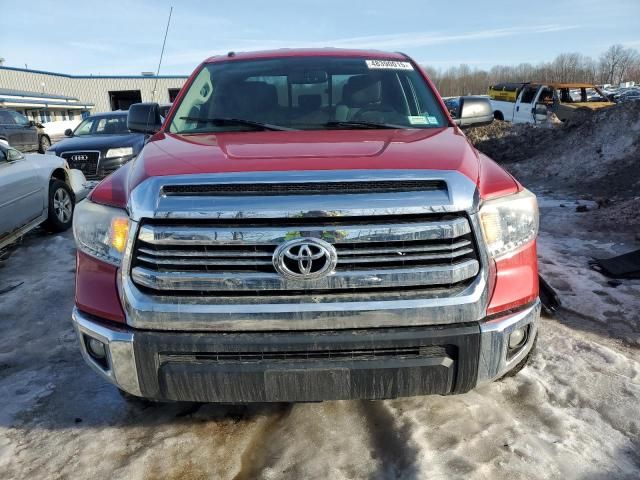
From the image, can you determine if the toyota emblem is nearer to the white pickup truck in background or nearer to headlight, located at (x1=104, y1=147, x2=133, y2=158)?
headlight, located at (x1=104, y1=147, x2=133, y2=158)

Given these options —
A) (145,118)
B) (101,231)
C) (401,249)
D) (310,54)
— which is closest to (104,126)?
(145,118)

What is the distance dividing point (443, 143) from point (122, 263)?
166 centimetres

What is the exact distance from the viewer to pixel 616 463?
2246 millimetres

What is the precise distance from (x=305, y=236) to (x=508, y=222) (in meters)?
0.91

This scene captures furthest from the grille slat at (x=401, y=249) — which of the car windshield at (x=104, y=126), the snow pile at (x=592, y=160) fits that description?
the car windshield at (x=104, y=126)

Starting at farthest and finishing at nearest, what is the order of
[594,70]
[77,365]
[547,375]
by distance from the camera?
[594,70]
[77,365]
[547,375]

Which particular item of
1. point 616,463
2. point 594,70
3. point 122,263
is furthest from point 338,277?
point 594,70

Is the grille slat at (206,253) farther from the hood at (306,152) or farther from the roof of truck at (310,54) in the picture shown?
Result: the roof of truck at (310,54)

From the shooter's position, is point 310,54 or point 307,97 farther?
point 310,54

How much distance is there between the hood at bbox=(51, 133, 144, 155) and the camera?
9.74m

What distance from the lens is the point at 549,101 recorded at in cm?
1859

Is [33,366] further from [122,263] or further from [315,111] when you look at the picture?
[315,111]

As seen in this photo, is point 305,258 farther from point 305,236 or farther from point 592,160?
point 592,160

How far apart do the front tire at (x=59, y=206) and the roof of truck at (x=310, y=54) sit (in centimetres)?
392
